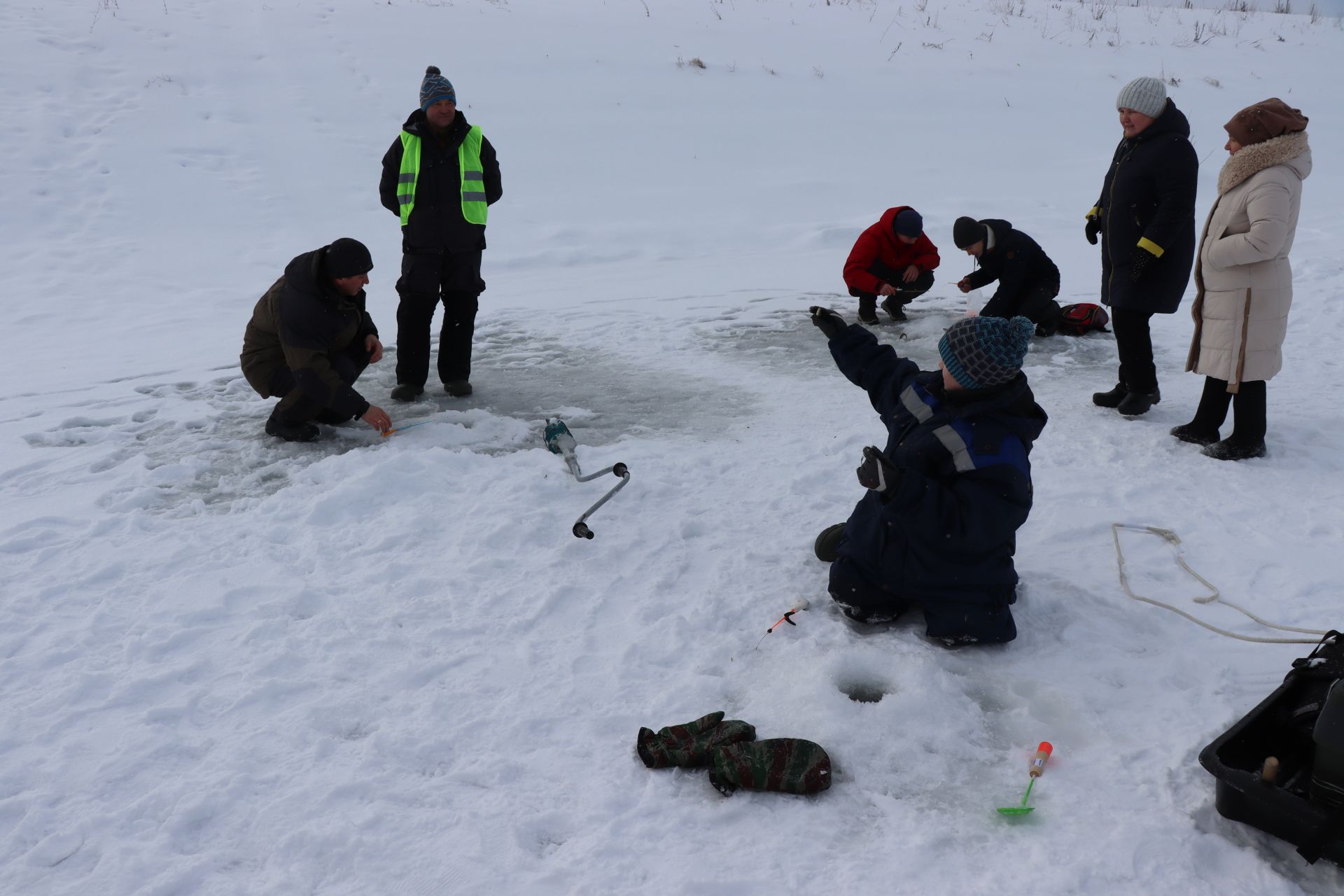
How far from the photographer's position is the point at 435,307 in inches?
221

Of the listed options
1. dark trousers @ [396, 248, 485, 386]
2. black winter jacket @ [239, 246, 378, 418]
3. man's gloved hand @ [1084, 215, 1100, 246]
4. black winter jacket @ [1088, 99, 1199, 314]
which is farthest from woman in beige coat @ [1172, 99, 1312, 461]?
black winter jacket @ [239, 246, 378, 418]

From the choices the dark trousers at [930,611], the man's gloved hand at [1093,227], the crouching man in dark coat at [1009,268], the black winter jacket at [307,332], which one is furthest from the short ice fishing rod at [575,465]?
the man's gloved hand at [1093,227]

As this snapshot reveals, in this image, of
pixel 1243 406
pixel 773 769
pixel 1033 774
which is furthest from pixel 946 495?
pixel 1243 406

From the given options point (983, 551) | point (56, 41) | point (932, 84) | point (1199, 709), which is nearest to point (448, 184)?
point (983, 551)

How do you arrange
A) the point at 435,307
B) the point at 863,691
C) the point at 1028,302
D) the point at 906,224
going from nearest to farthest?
the point at 863,691, the point at 435,307, the point at 1028,302, the point at 906,224

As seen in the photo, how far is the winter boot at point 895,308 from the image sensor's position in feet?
23.8

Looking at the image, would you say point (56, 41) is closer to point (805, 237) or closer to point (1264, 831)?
point (805, 237)

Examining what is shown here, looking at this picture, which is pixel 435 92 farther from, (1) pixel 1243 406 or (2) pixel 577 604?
(1) pixel 1243 406

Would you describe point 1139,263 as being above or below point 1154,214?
below

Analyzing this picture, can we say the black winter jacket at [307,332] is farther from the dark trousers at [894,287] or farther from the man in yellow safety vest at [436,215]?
the dark trousers at [894,287]

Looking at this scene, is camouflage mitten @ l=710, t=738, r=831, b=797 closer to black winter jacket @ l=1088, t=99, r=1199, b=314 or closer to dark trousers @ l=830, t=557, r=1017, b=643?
dark trousers @ l=830, t=557, r=1017, b=643

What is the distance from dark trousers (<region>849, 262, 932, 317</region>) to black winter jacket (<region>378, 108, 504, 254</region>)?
3.08 metres

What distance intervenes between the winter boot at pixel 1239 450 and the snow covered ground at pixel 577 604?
0.24ft

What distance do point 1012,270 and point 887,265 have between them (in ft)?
3.47
